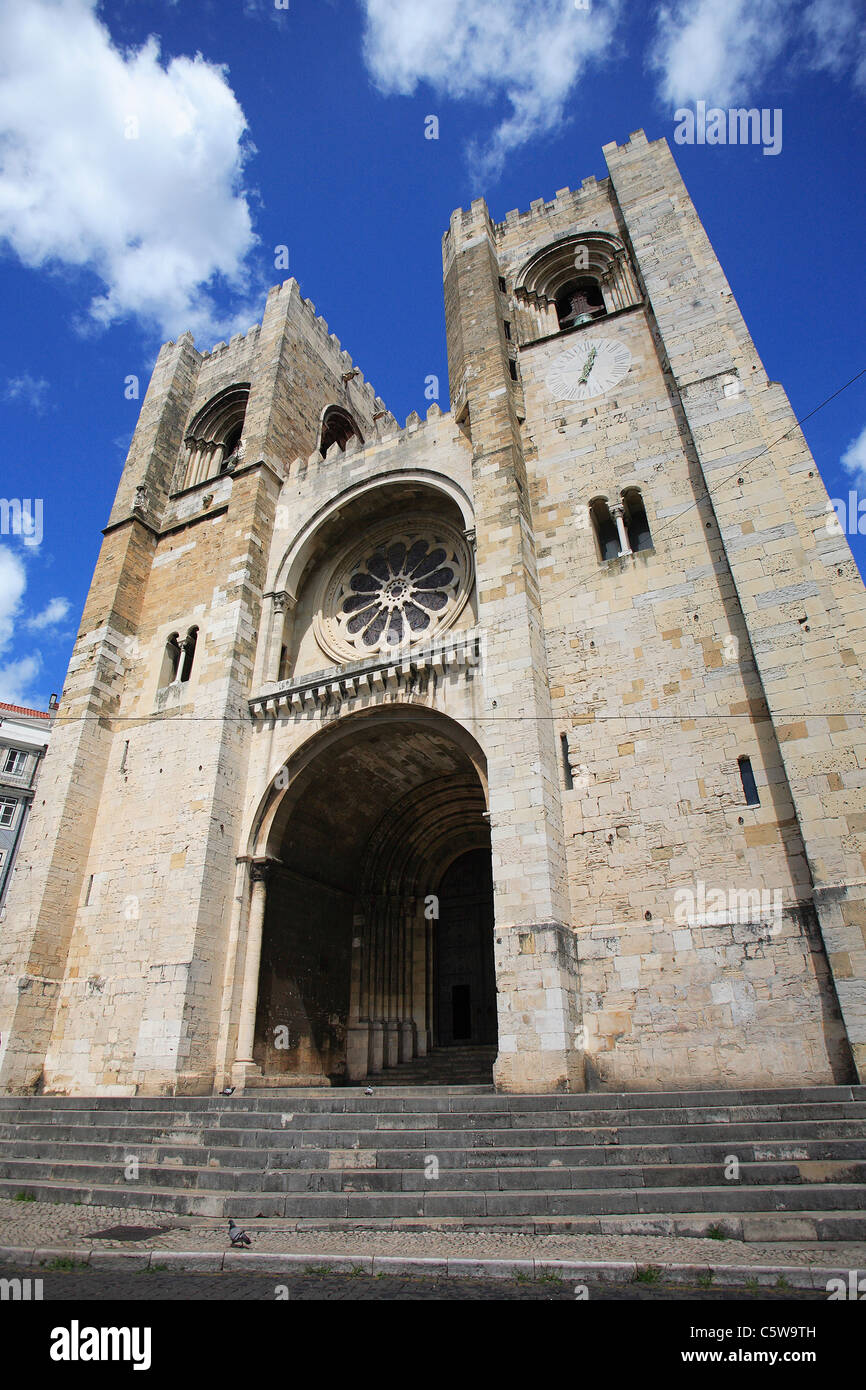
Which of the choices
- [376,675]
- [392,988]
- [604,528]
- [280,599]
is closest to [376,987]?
[392,988]

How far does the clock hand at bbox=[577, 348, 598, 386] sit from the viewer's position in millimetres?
13742

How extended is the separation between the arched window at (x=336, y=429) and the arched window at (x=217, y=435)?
6.97ft

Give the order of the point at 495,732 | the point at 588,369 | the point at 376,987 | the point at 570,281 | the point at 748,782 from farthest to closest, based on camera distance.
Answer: the point at 570,281, the point at 376,987, the point at 588,369, the point at 495,732, the point at 748,782

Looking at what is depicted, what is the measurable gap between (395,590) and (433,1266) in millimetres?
11998

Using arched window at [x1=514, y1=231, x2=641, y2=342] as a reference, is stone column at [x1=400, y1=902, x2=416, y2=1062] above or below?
below

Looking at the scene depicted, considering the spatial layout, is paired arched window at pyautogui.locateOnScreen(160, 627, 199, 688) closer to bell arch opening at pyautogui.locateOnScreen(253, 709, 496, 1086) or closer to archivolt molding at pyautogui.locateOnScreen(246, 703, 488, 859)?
archivolt molding at pyautogui.locateOnScreen(246, 703, 488, 859)

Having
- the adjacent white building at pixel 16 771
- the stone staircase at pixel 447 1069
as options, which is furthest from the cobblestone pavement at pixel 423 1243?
the adjacent white building at pixel 16 771

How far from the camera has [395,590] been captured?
1486cm

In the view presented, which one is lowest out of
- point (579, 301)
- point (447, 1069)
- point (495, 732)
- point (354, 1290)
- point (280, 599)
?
point (354, 1290)

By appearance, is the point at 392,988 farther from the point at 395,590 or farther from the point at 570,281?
the point at 570,281

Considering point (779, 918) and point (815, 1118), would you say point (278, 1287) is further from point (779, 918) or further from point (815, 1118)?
point (779, 918)

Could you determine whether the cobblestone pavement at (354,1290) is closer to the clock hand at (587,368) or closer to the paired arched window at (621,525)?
the paired arched window at (621,525)

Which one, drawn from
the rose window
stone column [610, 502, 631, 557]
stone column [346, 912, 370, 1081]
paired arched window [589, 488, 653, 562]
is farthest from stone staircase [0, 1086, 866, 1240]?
the rose window

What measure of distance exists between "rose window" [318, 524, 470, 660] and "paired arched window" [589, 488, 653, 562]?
2593 mm
